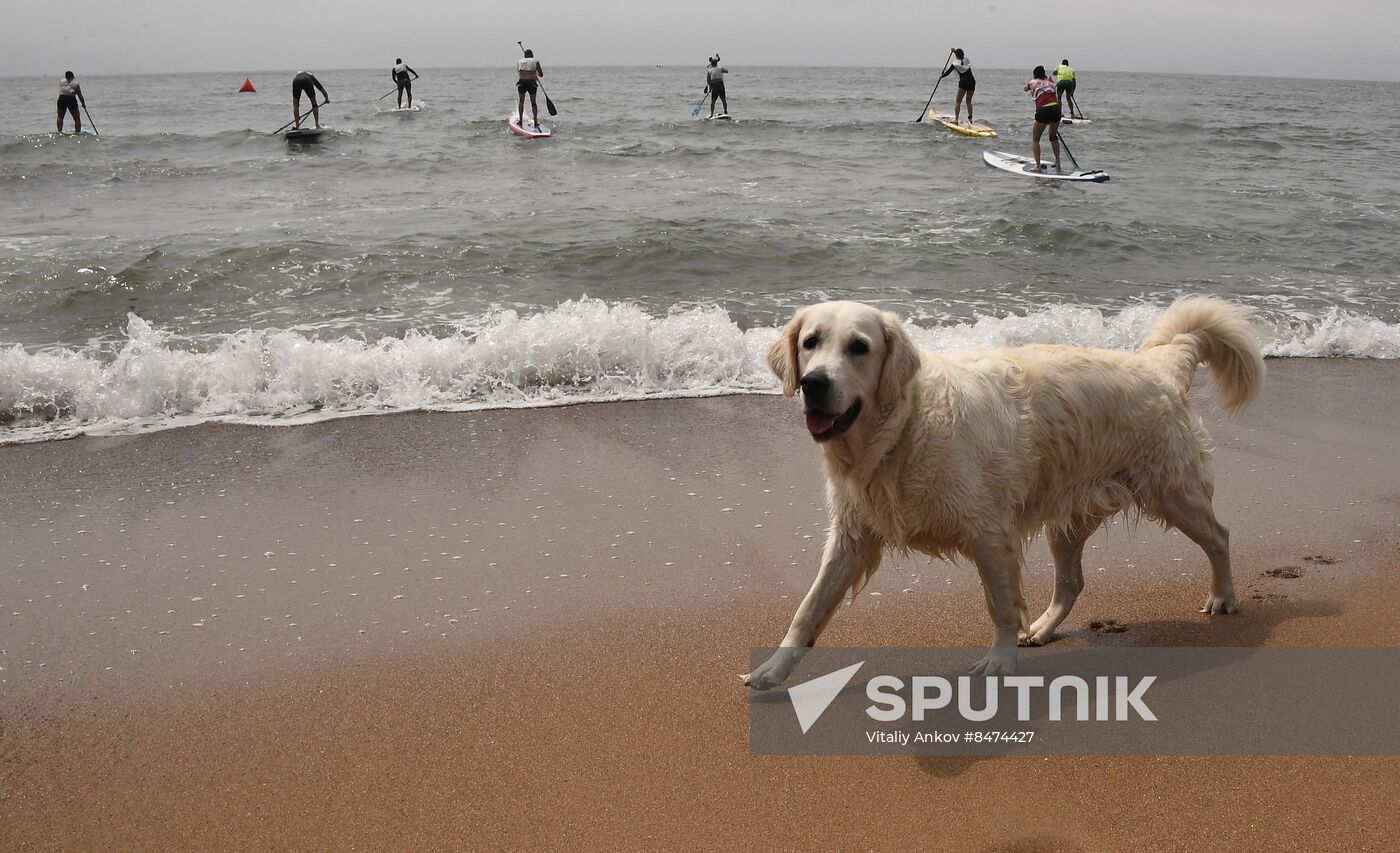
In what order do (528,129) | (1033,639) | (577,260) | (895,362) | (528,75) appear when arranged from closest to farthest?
(895,362) → (1033,639) → (577,260) → (528,129) → (528,75)

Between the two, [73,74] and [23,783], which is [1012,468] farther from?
[73,74]

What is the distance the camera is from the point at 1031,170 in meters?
21.5

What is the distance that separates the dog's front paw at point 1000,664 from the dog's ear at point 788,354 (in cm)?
124

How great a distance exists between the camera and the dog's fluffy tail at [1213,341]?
14.4 feet

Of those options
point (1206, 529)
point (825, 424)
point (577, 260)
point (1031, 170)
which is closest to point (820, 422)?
point (825, 424)

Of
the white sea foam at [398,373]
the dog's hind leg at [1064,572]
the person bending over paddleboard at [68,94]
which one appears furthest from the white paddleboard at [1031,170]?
the person bending over paddleboard at [68,94]

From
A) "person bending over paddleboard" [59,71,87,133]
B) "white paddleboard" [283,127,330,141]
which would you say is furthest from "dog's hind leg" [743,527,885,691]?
"person bending over paddleboard" [59,71,87,133]

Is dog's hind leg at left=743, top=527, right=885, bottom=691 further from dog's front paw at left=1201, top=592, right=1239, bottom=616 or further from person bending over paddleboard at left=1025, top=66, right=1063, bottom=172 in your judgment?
person bending over paddleboard at left=1025, top=66, right=1063, bottom=172

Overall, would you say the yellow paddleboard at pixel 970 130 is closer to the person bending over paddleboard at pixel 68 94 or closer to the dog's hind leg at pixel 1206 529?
the person bending over paddleboard at pixel 68 94

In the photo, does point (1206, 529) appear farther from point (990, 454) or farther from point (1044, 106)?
point (1044, 106)

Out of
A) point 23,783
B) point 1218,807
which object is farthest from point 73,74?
point 1218,807

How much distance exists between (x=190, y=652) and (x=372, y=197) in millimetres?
15744

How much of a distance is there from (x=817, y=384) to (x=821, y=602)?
0.87 m

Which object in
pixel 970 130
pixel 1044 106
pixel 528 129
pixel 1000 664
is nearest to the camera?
pixel 1000 664
